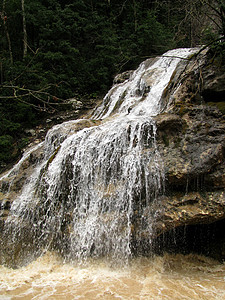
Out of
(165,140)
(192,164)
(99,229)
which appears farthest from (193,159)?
(99,229)

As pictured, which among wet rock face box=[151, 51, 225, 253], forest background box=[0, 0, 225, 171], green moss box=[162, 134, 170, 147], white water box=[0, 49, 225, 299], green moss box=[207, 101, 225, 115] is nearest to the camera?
white water box=[0, 49, 225, 299]

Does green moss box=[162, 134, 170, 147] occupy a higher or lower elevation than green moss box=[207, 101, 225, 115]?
lower

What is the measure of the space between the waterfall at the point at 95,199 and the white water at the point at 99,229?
2 cm

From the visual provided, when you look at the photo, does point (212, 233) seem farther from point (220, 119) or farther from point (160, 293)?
point (220, 119)

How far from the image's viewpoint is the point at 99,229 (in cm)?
419

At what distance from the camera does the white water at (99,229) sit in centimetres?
323

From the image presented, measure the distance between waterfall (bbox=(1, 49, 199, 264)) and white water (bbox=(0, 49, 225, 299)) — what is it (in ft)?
0.06

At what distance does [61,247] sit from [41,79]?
9.66 m

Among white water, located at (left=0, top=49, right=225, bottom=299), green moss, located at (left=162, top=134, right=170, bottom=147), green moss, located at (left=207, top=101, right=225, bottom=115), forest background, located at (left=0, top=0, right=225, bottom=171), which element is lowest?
white water, located at (left=0, top=49, right=225, bottom=299)

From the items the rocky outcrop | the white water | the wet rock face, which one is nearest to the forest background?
the white water

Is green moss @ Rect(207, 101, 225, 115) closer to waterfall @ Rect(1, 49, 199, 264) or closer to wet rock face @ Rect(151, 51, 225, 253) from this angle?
wet rock face @ Rect(151, 51, 225, 253)

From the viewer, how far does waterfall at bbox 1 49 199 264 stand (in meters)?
4.03

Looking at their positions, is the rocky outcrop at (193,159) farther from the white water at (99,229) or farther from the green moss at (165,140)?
the white water at (99,229)

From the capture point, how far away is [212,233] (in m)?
4.21
